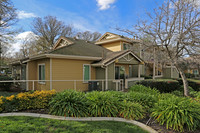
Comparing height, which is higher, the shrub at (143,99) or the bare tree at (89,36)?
the bare tree at (89,36)

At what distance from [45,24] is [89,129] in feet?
99.3

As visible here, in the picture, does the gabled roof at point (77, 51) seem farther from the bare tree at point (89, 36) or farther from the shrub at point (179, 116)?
the bare tree at point (89, 36)

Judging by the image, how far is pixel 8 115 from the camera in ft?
14.8

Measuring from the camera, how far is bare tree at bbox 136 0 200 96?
756 centimetres

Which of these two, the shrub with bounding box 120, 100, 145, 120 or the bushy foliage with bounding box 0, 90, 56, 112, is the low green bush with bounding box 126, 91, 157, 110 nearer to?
the shrub with bounding box 120, 100, 145, 120

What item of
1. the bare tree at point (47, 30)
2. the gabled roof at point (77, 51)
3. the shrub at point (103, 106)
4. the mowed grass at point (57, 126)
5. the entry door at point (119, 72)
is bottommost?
the mowed grass at point (57, 126)

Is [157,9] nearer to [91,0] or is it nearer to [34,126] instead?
[91,0]

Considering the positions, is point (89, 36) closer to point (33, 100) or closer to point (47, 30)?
point (47, 30)

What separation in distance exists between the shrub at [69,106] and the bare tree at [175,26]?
6316mm

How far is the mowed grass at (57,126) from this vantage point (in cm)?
347

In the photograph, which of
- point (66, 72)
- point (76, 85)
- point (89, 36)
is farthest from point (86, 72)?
point (89, 36)

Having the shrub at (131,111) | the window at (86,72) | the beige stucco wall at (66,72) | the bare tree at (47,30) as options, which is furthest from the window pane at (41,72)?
the bare tree at (47,30)

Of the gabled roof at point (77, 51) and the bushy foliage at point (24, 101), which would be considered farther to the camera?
the gabled roof at point (77, 51)

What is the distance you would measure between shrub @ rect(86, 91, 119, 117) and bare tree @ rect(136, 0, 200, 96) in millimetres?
5538
